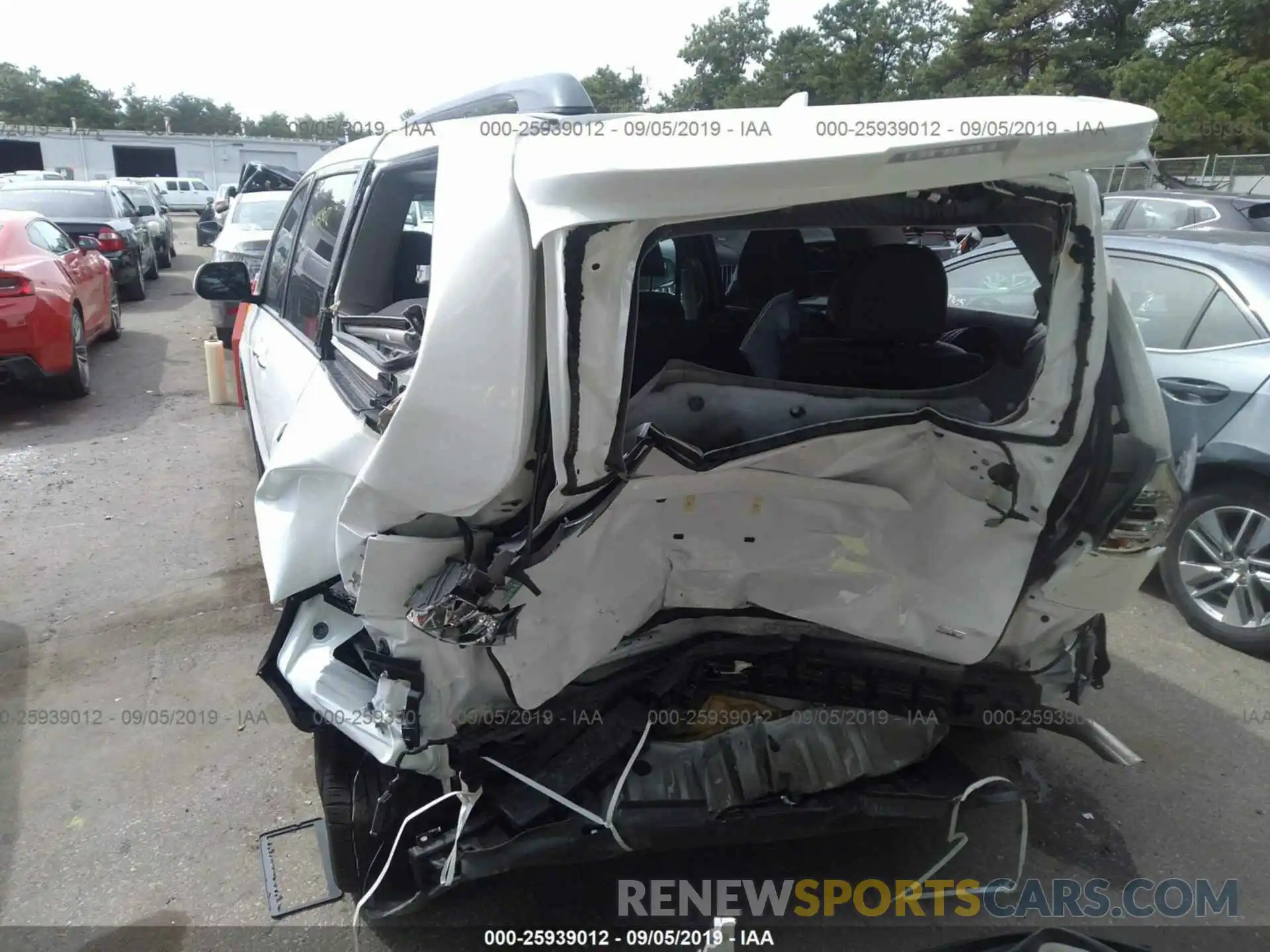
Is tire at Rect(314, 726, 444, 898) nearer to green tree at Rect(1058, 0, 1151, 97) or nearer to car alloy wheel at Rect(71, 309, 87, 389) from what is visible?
car alloy wheel at Rect(71, 309, 87, 389)

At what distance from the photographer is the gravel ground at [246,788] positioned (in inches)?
96.3

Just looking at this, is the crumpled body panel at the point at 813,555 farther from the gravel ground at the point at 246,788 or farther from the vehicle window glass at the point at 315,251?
the vehicle window glass at the point at 315,251

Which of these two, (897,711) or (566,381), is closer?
(566,381)

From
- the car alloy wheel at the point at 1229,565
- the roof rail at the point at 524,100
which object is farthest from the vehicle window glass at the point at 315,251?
the car alloy wheel at the point at 1229,565

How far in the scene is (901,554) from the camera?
2404 mm

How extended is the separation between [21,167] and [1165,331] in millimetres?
47854

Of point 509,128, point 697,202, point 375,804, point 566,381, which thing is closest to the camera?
point 697,202

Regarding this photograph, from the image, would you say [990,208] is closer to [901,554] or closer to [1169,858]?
[901,554]

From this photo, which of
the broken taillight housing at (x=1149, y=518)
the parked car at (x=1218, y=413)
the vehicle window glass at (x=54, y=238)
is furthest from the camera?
the vehicle window glass at (x=54, y=238)

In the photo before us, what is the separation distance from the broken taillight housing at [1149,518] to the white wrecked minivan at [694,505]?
10mm

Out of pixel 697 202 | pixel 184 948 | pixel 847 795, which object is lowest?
pixel 184 948

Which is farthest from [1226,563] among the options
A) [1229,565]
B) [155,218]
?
[155,218]

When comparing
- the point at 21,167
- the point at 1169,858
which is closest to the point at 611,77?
the point at 21,167

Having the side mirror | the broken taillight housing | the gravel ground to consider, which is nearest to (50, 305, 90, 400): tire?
the gravel ground
